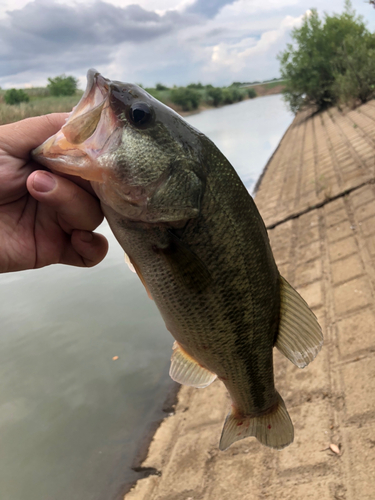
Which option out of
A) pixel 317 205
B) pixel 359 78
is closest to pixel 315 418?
pixel 317 205

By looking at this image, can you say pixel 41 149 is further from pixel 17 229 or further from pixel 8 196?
pixel 17 229

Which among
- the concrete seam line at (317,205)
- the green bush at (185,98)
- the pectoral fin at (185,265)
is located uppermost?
the green bush at (185,98)

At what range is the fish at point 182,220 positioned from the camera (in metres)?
1.50

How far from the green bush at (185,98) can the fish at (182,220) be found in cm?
4092

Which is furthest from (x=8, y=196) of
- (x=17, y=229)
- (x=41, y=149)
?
(x=41, y=149)

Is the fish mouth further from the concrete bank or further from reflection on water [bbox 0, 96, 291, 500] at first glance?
reflection on water [bbox 0, 96, 291, 500]

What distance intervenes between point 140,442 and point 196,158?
130 inches

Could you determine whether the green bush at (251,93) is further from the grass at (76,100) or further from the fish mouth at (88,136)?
the fish mouth at (88,136)

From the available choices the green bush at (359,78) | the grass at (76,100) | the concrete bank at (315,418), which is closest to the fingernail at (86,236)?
the concrete bank at (315,418)

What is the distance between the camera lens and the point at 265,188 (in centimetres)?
1164

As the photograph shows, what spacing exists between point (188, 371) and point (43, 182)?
3.85ft

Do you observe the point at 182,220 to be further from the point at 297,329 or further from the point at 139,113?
the point at 297,329

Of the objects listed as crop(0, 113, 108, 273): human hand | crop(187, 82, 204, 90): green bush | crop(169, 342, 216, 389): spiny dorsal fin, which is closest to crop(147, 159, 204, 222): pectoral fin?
crop(0, 113, 108, 273): human hand

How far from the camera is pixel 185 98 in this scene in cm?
4288
